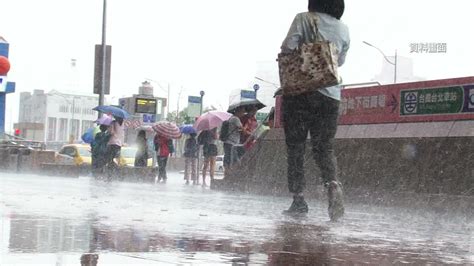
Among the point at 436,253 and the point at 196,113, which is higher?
the point at 196,113

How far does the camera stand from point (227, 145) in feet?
48.4

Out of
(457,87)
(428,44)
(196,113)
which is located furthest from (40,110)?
(457,87)

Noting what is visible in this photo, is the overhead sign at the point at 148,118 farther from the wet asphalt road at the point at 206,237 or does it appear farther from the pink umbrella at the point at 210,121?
the wet asphalt road at the point at 206,237

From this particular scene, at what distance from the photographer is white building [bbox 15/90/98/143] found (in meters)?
118

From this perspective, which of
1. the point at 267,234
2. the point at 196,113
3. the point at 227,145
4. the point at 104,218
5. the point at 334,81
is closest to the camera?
the point at 267,234

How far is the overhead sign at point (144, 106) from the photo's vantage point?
104 ft

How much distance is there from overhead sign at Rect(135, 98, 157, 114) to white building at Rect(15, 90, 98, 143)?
82.9 meters

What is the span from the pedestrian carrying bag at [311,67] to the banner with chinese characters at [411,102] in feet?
12.7

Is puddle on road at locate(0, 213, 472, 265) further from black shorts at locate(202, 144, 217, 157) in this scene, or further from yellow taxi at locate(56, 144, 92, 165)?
yellow taxi at locate(56, 144, 92, 165)

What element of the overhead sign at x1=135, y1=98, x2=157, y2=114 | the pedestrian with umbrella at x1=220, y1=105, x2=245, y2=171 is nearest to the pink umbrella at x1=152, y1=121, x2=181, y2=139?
the pedestrian with umbrella at x1=220, y1=105, x2=245, y2=171

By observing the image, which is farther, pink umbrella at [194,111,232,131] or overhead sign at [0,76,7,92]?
overhead sign at [0,76,7,92]

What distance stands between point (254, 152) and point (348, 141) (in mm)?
2139

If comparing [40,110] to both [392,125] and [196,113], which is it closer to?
[196,113]

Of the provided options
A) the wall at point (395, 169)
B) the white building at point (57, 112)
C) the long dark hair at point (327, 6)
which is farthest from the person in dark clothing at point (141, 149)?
the white building at point (57, 112)
